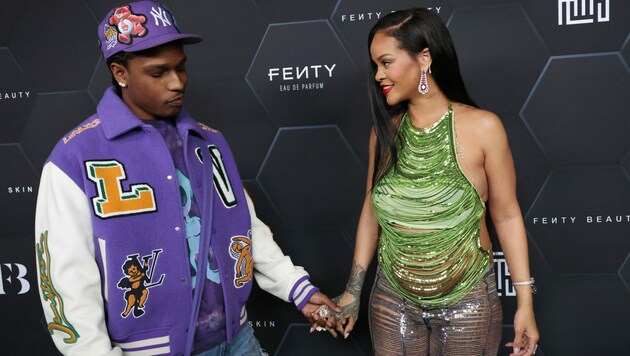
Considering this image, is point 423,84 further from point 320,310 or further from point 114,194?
point 114,194

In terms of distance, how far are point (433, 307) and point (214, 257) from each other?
1.81 feet

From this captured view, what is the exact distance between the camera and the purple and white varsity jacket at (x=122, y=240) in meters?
1.09

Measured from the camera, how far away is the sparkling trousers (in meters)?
1.33

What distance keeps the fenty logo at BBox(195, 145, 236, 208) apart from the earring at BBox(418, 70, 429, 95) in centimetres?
52

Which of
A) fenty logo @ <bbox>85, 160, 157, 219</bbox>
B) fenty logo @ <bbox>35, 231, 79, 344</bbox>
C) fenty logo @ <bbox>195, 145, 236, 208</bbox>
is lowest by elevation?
fenty logo @ <bbox>35, 231, 79, 344</bbox>

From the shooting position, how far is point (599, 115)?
5.80 feet

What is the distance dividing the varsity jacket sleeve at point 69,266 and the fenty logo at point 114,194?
0.11ft

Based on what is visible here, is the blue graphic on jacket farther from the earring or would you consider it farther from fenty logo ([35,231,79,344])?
the earring

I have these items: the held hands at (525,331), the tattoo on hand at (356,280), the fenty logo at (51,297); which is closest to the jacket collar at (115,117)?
the fenty logo at (51,297)

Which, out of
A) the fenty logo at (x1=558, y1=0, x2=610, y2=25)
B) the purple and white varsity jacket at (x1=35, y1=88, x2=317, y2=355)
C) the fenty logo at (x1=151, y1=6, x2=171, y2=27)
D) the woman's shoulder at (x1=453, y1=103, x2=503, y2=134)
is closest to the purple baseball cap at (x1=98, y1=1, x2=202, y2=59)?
the fenty logo at (x1=151, y1=6, x2=171, y2=27)

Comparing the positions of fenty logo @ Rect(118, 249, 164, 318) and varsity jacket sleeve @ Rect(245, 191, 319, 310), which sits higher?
varsity jacket sleeve @ Rect(245, 191, 319, 310)

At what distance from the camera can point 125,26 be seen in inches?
46.3

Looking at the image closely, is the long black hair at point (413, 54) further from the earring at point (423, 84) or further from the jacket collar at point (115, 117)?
the jacket collar at point (115, 117)

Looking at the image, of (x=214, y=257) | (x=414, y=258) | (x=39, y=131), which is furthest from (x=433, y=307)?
(x=39, y=131)
